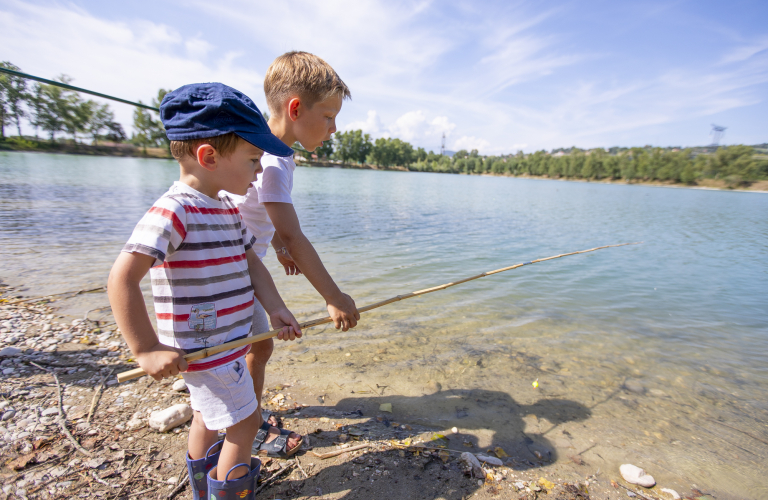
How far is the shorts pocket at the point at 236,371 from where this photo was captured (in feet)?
5.09

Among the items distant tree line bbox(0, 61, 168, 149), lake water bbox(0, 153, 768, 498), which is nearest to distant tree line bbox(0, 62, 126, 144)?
distant tree line bbox(0, 61, 168, 149)

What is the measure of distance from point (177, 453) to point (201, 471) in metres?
0.64

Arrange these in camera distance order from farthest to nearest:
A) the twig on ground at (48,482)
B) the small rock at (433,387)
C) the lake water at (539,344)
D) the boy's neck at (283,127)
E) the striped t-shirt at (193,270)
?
the small rock at (433,387), the lake water at (539,344), the boy's neck at (283,127), the twig on ground at (48,482), the striped t-shirt at (193,270)

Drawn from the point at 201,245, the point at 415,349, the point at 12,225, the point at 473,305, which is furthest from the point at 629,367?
the point at 12,225

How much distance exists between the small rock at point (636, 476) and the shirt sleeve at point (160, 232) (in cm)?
312

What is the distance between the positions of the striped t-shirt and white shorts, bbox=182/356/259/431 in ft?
0.23

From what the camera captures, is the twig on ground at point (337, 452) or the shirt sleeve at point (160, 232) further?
the twig on ground at point (337, 452)

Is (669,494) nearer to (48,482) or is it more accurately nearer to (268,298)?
(268,298)

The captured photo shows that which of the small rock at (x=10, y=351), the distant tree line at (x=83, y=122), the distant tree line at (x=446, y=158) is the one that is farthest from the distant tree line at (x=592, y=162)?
the small rock at (x=10, y=351)

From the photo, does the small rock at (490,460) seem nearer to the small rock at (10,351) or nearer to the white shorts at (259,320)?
the white shorts at (259,320)

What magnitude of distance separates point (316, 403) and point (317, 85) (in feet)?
8.00

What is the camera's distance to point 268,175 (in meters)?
1.92

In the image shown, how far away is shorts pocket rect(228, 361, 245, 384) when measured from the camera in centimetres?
155

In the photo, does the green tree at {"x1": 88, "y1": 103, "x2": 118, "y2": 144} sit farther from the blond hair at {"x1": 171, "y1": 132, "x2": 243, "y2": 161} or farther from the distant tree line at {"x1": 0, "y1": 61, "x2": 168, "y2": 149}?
the blond hair at {"x1": 171, "y1": 132, "x2": 243, "y2": 161}
